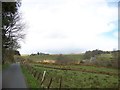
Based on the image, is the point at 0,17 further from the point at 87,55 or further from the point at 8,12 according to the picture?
the point at 87,55

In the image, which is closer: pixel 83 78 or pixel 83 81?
pixel 83 81

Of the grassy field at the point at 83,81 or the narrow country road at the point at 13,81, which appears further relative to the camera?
the grassy field at the point at 83,81

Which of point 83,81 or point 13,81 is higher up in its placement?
point 13,81

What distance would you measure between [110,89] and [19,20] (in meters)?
37.9

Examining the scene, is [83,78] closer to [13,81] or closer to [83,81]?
[83,81]

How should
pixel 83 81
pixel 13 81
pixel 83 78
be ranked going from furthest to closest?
pixel 83 78 → pixel 83 81 → pixel 13 81

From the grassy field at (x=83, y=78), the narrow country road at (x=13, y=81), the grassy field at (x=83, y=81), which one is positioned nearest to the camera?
the narrow country road at (x=13, y=81)

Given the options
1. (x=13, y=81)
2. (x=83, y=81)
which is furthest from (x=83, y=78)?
(x=13, y=81)

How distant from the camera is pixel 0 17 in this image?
36531 mm

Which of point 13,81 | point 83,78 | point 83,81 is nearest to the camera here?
point 13,81

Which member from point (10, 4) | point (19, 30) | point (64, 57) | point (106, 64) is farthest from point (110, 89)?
point (64, 57)

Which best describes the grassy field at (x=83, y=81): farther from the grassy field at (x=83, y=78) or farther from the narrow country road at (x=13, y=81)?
the narrow country road at (x=13, y=81)

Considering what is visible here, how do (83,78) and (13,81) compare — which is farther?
(83,78)

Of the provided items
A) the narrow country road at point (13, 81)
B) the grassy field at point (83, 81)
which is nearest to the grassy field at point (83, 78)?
the grassy field at point (83, 81)
